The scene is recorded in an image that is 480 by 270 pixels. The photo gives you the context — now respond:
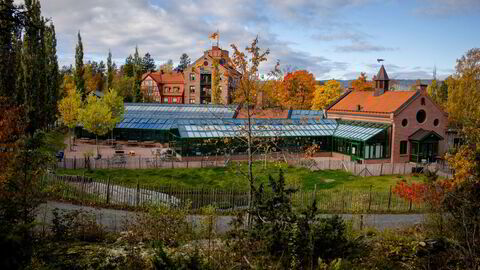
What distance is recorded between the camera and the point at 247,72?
11.6 metres

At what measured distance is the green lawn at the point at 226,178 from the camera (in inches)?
940

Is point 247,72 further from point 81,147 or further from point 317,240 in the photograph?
point 81,147

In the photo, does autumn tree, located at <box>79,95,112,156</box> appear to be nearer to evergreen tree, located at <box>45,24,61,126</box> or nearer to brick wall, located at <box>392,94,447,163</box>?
evergreen tree, located at <box>45,24,61,126</box>

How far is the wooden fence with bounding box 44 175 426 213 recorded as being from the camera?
58.3ft

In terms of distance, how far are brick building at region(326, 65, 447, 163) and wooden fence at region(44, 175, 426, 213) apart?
51.9 feet

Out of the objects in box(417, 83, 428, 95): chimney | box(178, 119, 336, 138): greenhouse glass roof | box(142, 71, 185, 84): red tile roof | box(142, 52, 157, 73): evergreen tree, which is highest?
box(142, 52, 157, 73): evergreen tree

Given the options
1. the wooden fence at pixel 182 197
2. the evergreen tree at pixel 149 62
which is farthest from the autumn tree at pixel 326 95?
the evergreen tree at pixel 149 62

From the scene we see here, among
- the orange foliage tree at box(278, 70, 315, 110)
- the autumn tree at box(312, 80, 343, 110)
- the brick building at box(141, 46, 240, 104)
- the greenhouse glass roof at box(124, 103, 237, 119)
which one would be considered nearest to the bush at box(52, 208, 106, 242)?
the greenhouse glass roof at box(124, 103, 237, 119)

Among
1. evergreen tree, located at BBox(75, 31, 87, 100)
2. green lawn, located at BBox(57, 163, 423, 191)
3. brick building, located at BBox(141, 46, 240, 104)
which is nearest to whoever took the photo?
green lawn, located at BBox(57, 163, 423, 191)

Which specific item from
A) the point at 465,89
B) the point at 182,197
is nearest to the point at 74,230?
the point at 182,197

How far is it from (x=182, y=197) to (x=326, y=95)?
40704mm

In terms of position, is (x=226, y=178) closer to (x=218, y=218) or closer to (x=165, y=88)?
(x=218, y=218)

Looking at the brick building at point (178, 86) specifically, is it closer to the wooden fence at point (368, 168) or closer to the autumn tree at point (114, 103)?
the autumn tree at point (114, 103)

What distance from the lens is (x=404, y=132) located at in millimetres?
35781
